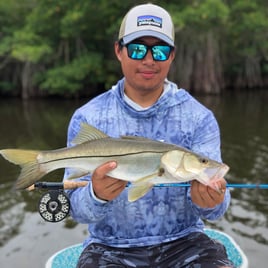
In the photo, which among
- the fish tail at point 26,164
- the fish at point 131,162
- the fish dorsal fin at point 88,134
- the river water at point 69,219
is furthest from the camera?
the river water at point 69,219

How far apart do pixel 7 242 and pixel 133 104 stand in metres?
3.15

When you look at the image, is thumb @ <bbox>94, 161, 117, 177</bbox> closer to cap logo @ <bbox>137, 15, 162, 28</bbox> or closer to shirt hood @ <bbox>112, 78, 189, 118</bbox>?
shirt hood @ <bbox>112, 78, 189, 118</bbox>

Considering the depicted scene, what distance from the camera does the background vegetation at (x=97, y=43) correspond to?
23859mm

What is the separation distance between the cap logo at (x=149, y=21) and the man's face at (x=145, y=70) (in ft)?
0.27

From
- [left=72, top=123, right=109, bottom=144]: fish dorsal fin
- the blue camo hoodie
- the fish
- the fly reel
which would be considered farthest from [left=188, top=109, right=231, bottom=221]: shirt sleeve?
the fly reel

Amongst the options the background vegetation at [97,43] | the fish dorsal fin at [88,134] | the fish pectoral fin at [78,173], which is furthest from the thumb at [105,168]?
the background vegetation at [97,43]

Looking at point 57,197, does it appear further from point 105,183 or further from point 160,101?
point 160,101

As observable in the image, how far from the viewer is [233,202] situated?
616 centimetres

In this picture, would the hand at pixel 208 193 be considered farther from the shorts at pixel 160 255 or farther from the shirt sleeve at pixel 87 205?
the shirt sleeve at pixel 87 205

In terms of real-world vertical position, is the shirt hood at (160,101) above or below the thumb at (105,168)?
above

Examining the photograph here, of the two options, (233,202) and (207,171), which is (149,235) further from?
(233,202)

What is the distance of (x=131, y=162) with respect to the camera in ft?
6.93

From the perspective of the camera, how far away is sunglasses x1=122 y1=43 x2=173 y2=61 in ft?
8.49

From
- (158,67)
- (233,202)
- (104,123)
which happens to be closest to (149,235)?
(104,123)
